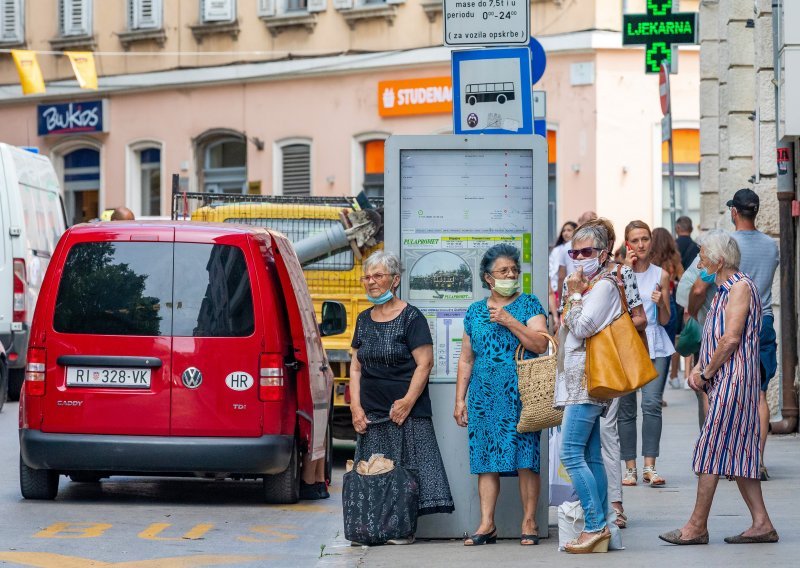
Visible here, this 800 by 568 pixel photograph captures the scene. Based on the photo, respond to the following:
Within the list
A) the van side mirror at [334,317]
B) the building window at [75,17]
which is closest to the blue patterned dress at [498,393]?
the van side mirror at [334,317]

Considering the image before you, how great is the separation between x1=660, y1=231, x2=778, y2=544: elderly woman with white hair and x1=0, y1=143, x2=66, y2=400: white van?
435 inches

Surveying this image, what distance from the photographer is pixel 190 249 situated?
11.3m

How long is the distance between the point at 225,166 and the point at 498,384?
89.1ft

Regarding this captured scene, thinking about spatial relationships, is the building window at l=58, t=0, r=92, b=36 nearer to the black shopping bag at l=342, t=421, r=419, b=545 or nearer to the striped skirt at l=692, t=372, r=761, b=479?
the black shopping bag at l=342, t=421, r=419, b=545

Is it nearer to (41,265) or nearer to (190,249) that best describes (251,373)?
(190,249)

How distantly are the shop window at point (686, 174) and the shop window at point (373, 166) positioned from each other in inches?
216

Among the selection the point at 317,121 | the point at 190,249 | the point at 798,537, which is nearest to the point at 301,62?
the point at 317,121

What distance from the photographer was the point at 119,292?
11258 mm

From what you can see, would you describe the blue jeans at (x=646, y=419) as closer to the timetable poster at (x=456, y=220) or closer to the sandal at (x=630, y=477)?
the sandal at (x=630, y=477)

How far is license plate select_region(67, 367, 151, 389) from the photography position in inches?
439

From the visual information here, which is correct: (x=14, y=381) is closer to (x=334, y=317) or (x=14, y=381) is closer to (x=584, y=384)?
(x=334, y=317)

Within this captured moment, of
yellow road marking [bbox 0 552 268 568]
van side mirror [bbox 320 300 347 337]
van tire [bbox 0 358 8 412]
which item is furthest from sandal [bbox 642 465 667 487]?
van tire [bbox 0 358 8 412]

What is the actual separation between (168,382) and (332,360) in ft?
8.58

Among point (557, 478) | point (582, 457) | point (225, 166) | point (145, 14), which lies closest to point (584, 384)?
point (582, 457)
